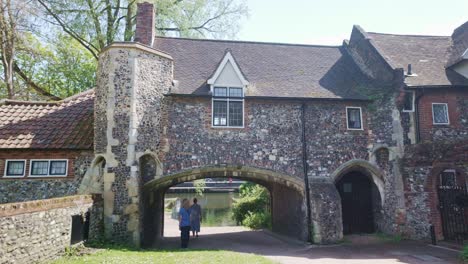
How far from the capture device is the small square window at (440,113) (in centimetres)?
1506

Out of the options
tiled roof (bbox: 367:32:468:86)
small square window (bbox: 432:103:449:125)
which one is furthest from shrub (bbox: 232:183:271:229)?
tiled roof (bbox: 367:32:468:86)

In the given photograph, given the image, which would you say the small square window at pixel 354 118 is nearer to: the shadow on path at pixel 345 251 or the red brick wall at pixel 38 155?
the shadow on path at pixel 345 251

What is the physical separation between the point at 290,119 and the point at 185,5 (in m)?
14.2

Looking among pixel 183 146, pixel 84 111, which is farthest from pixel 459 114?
pixel 84 111

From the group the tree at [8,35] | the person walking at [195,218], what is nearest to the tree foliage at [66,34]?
the tree at [8,35]

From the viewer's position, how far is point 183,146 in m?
13.9

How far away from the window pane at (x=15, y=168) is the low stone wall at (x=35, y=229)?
3.86 metres

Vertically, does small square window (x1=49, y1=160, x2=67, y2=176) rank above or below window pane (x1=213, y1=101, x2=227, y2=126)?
below

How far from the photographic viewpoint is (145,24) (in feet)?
54.5

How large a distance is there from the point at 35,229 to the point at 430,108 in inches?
624

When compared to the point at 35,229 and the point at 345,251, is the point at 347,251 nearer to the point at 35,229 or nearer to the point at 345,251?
the point at 345,251

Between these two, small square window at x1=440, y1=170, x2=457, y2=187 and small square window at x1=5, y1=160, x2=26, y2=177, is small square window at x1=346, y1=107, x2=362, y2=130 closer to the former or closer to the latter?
small square window at x1=440, y1=170, x2=457, y2=187

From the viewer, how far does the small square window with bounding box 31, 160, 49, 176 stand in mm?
12938

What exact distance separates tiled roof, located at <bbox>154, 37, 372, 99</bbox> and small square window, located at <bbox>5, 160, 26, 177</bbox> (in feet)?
21.8
